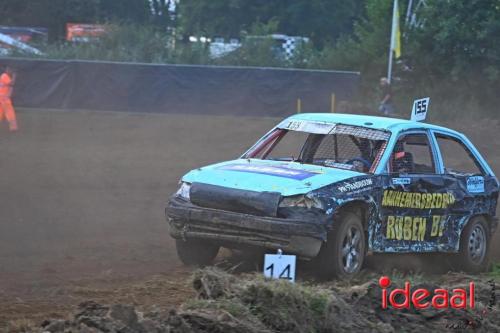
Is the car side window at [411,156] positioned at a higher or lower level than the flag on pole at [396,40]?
lower

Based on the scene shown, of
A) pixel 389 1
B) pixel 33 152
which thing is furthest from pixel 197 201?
pixel 389 1

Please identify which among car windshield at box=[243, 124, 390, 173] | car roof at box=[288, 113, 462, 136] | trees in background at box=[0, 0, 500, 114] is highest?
trees in background at box=[0, 0, 500, 114]

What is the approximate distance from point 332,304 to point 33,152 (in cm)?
1236

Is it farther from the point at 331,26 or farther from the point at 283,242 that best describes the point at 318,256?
the point at 331,26

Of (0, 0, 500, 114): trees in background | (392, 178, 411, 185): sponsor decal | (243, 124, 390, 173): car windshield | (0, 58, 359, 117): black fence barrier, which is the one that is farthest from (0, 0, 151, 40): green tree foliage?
(392, 178, 411, 185): sponsor decal

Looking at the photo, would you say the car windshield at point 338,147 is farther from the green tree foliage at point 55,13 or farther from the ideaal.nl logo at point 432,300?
the green tree foliage at point 55,13

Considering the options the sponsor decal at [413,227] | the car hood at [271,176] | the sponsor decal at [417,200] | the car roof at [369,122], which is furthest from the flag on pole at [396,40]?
the car hood at [271,176]

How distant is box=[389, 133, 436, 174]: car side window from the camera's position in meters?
8.78

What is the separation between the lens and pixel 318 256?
7852 mm

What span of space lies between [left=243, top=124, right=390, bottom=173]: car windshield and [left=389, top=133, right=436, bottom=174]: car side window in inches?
7.5

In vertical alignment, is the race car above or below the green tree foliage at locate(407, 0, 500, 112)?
below

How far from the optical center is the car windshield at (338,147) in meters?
8.73

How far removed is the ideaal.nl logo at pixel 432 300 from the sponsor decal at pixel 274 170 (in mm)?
1741

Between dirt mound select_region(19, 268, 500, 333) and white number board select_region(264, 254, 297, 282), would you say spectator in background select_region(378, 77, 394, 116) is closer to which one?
dirt mound select_region(19, 268, 500, 333)
